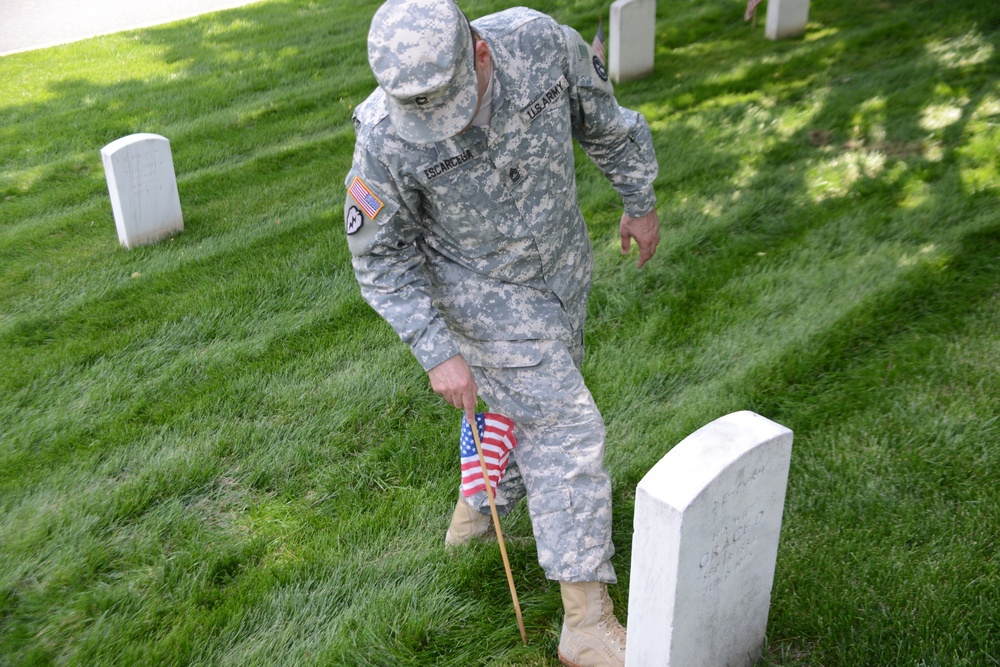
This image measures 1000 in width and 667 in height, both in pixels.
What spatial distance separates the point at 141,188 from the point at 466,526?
3901 mm

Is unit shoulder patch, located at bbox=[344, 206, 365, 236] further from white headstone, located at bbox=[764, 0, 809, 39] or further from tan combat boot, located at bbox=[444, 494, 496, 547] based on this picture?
white headstone, located at bbox=[764, 0, 809, 39]

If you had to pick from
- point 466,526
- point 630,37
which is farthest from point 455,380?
point 630,37

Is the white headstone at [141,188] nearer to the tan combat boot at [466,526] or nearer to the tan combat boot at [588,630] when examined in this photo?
the tan combat boot at [466,526]

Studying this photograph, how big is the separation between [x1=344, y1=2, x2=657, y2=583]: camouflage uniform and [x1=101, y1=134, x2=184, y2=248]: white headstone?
3.81m

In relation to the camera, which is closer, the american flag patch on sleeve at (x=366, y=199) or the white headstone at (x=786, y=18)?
the american flag patch on sleeve at (x=366, y=199)

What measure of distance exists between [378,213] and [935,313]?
3.07 meters

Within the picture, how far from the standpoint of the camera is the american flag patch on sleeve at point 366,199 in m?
2.68

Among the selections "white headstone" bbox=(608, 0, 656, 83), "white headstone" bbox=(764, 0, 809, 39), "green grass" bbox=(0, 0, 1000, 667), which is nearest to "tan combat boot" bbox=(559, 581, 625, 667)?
"green grass" bbox=(0, 0, 1000, 667)

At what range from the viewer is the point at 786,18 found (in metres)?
9.01

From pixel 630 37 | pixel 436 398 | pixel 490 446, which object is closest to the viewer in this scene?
pixel 490 446

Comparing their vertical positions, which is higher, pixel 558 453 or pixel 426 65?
pixel 426 65

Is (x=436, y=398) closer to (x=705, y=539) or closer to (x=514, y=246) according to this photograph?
(x=514, y=246)

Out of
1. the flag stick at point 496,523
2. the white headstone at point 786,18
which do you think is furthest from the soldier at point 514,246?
the white headstone at point 786,18

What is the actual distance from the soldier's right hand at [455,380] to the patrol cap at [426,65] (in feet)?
2.16
